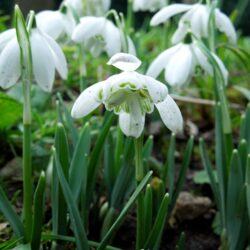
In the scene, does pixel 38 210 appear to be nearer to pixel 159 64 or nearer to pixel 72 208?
pixel 72 208

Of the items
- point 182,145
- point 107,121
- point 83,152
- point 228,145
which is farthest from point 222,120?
point 182,145

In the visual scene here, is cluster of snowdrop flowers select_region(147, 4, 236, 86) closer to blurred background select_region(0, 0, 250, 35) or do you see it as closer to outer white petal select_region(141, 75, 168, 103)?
outer white petal select_region(141, 75, 168, 103)

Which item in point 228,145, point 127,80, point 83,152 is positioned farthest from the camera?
point 228,145

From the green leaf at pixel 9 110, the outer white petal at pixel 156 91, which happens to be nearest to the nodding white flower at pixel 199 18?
the green leaf at pixel 9 110

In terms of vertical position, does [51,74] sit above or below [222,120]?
above

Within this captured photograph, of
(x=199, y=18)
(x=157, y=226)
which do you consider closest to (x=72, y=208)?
(x=157, y=226)

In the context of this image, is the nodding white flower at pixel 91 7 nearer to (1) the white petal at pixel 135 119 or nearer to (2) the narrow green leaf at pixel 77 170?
(2) the narrow green leaf at pixel 77 170

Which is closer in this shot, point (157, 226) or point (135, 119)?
point (135, 119)

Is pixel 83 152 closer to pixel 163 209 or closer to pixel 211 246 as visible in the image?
pixel 163 209
